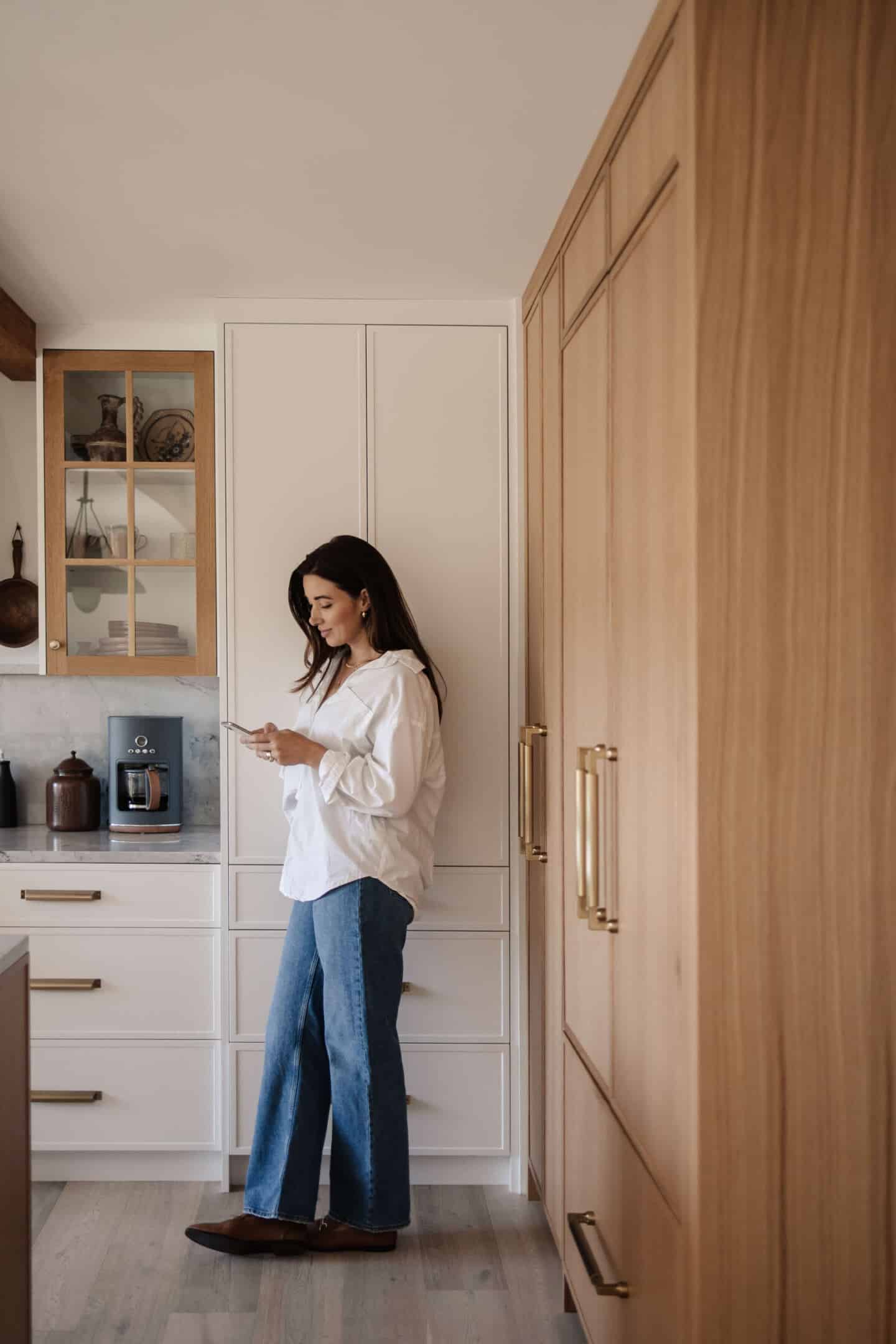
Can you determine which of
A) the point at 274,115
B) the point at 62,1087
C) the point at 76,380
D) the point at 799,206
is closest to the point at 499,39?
the point at 274,115

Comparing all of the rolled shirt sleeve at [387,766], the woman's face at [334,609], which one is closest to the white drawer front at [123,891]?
the rolled shirt sleeve at [387,766]

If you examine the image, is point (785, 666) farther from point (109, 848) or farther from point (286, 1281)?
point (109, 848)

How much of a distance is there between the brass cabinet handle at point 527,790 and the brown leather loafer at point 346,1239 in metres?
0.94

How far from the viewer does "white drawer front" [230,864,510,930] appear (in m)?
2.76

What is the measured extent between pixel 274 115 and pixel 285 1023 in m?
1.93

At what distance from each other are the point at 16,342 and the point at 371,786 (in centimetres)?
158

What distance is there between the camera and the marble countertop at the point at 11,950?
1560mm

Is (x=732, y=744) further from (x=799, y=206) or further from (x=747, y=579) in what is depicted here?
(x=799, y=206)

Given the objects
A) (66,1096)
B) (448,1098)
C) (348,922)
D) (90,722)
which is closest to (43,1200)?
(66,1096)

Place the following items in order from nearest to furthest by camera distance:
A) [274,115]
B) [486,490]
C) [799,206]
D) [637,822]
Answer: [799,206], [637,822], [274,115], [486,490]

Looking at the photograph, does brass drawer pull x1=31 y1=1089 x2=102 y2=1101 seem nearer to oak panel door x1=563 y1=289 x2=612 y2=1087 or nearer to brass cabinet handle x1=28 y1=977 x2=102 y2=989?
brass cabinet handle x1=28 y1=977 x2=102 y2=989

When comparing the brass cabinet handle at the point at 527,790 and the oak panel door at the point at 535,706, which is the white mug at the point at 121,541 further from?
the brass cabinet handle at the point at 527,790

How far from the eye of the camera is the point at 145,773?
3020mm

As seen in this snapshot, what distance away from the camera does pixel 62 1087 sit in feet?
9.07
